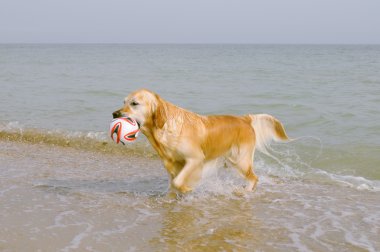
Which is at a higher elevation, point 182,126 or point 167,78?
point 182,126

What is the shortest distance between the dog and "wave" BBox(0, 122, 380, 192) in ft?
1.43

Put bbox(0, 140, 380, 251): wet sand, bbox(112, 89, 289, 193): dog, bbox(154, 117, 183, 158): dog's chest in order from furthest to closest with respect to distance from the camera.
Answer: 1. bbox(154, 117, 183, 158): dog's chest
2. bbox(112, 89, 289, 193): dog
3. bbox(0, 140, 380, 251): wet sand

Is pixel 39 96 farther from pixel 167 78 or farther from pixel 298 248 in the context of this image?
pixel 298 248

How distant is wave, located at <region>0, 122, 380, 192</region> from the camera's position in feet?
27.9

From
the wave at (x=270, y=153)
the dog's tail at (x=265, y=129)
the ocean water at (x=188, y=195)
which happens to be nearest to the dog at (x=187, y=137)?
the dog's tail at (x=265, y=129)

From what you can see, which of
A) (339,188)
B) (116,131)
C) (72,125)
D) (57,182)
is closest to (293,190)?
(339,188)

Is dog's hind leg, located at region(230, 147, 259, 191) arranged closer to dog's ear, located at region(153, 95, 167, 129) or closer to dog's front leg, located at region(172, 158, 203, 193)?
dog's front leg, located at region(172, 158, 203, 193)

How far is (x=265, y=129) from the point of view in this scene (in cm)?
814

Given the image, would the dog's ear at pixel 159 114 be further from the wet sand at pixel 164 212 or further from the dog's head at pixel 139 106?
the wet sand at pixel 164 212

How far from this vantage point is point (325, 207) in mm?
6812

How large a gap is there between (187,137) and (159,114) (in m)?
0.54

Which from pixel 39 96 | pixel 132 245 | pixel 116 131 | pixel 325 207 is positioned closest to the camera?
pixel 132 245

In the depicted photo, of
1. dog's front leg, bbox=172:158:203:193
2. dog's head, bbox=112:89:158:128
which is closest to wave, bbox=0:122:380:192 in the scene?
dog's front leg, bbox=172:158:203:193

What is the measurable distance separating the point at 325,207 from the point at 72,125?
8.20 m
